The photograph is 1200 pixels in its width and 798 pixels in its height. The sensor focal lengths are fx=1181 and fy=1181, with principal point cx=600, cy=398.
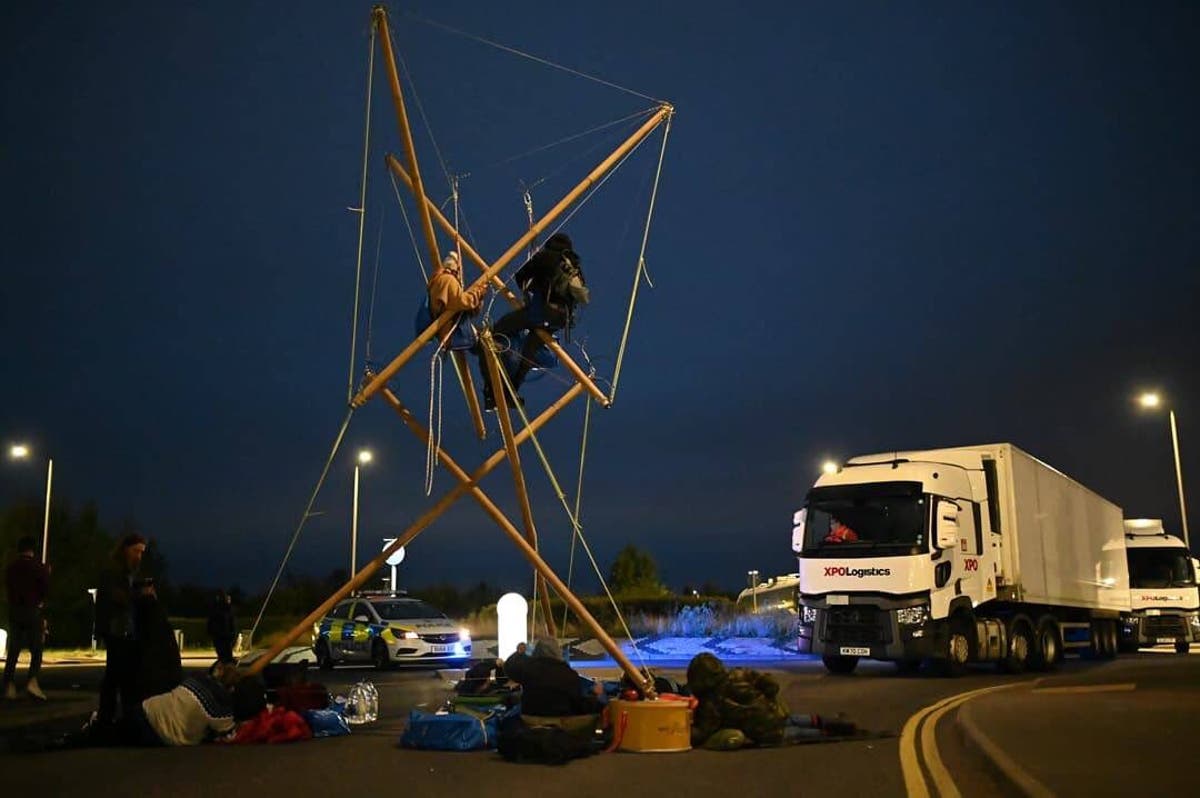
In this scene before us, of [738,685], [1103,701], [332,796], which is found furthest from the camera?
[1103,701]

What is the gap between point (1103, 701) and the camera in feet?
44.7

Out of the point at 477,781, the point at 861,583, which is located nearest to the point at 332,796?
the point at 477,781

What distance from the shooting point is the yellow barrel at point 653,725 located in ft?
33.4

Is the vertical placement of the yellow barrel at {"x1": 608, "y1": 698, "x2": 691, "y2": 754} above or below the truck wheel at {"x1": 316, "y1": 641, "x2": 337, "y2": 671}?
below

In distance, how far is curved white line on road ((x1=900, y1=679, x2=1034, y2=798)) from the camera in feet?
A: 27.0

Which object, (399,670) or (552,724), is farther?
(399,670)

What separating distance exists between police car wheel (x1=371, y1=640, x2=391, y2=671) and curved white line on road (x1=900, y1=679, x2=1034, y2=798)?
11793mm

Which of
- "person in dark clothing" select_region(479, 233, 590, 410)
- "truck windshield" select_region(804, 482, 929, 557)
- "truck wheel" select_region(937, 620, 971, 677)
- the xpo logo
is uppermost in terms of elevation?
"person in dark clothing" select_region(479, 233, 590, 410)

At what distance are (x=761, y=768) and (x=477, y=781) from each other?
89.0 inches

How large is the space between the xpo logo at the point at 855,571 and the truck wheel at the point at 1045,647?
17.2 feet

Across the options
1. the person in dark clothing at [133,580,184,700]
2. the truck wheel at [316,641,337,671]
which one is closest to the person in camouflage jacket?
the person in dark clothing at [133,580,184,700]

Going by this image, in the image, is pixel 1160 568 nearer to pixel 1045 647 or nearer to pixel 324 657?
pixel 1045 647

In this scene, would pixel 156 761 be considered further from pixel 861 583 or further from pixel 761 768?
pixel 861 583

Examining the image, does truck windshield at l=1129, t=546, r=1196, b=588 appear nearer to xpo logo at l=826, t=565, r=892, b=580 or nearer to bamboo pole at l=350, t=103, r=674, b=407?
xpo logo at l=826, t=565, r=892, b=580
